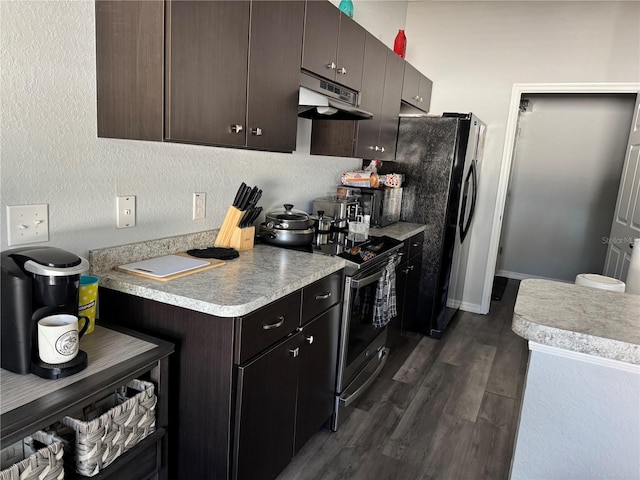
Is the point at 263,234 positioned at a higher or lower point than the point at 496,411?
higher

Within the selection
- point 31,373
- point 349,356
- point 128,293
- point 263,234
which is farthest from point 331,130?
point 31,373

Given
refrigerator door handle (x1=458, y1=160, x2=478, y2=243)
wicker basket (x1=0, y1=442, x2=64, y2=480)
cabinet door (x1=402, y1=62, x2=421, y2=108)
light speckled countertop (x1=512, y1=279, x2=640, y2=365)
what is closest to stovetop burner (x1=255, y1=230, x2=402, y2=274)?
light speckled countertop (x1=512, y1=279, x2=640, y2=365)

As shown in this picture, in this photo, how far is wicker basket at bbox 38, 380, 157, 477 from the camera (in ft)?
3.49

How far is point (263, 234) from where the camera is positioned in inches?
91.9

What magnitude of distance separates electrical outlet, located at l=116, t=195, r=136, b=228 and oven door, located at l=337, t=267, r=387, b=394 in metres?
0.97

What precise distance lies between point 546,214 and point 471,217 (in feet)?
6.82

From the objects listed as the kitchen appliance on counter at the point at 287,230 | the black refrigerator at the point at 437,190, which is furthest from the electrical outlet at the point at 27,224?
the black refrigerator at the point at 437,190

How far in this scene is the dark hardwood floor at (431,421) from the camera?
2.00 meters

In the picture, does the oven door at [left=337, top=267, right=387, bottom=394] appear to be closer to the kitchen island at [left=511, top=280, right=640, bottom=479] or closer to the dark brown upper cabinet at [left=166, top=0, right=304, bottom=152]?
the dark brown upper cabinet at [left=166, top=0, right=304, bottom=152]

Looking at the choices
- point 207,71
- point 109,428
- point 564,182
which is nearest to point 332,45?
point 207,71

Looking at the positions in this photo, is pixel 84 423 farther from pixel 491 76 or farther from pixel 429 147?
pixel 491 76

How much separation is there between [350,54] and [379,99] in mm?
510

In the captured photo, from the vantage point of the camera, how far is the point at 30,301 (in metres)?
1.07

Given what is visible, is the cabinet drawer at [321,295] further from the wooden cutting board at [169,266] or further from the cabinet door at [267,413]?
the wooden cutting board at [169,266]
